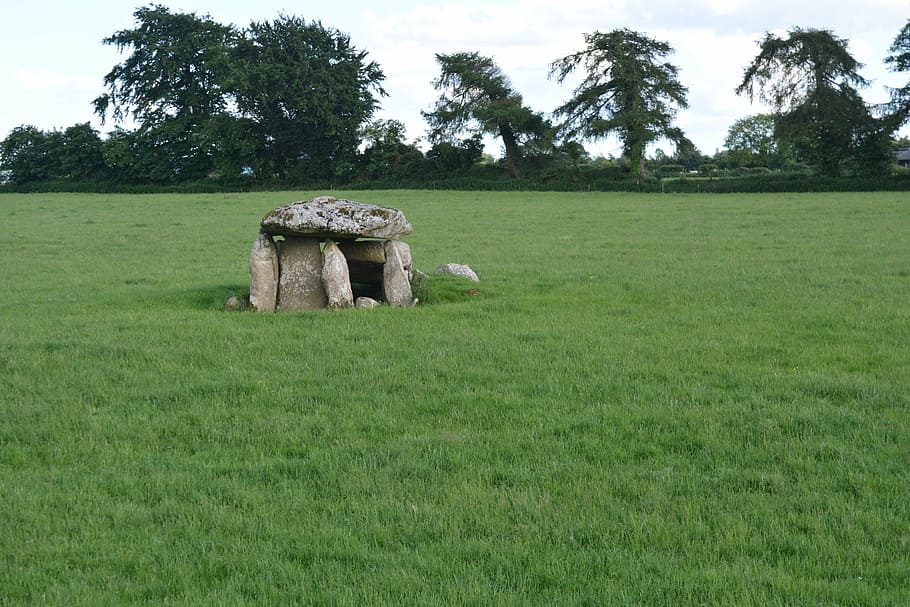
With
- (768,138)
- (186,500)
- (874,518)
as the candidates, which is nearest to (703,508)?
(874,518)

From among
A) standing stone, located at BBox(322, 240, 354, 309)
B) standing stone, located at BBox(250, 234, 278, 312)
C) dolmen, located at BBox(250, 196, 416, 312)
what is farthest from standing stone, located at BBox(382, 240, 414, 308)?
standing stone, located at BBox(250, 234, 278, 312)

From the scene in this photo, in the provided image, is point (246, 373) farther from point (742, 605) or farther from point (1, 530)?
point (742, 605)

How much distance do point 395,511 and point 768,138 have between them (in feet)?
310

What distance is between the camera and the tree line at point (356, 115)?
57.9 metres

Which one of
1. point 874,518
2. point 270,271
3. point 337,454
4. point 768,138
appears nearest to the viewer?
point 874,518

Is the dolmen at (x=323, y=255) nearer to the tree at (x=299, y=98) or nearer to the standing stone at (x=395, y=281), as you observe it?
the standing stone at (x=395, y=281)

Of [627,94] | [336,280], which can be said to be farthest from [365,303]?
[627,94]

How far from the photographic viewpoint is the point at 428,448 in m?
Result: 7.48

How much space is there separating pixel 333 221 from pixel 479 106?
50294mm

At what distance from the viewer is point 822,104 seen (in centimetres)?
5744

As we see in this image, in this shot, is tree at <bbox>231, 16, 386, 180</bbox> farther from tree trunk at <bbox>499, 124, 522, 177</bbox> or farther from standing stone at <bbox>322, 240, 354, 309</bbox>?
standing stone at <bbox>322, 240, 354, 309</bbox>

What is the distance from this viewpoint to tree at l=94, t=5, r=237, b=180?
6775 cm

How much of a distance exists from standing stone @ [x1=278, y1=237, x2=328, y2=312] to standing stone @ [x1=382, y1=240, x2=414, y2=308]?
1093 mm

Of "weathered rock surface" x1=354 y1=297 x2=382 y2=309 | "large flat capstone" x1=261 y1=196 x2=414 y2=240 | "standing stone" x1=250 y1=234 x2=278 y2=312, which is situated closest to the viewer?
"large flat capstone" x1=261 y1=196 x2=414 y2=240
